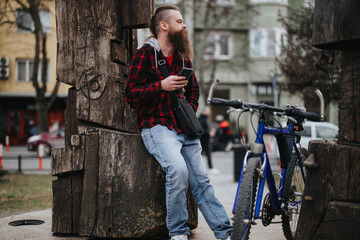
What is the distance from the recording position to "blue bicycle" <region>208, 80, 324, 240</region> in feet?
9.34

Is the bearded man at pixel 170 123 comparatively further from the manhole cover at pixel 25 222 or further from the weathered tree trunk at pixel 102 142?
the manhole cover at pixel 25 222

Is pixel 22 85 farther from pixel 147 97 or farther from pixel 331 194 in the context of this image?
pixel 331 194

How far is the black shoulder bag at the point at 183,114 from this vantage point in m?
3.33

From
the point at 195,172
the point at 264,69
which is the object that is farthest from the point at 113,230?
the point at 264,69

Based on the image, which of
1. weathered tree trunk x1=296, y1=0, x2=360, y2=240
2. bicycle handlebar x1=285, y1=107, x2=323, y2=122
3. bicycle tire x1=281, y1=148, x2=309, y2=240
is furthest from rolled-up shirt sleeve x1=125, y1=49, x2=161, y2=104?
bicycle tire x1=281, y1=148, x2=309, y2=240

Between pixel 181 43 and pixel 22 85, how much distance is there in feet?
84.8

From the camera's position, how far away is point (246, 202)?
2.79 m

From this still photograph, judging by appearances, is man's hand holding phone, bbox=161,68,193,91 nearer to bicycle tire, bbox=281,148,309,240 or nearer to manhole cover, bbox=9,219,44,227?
bicycle tire, bbox=281,148,309,240

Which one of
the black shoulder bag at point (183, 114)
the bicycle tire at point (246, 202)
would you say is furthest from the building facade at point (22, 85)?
the bicycle tire at point (246, 202)

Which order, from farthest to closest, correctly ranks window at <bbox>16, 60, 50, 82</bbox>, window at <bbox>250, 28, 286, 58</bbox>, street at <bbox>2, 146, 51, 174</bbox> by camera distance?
window at <bbox>16, 60, 50, 82</bbox> → window at <bbox>250, 28, 286, 58</bbox> → street at <bbox>2, 146, 51, 174</bbox>

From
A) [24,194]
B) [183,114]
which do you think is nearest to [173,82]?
[183,114]

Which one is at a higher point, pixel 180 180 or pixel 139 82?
pixel 139 82

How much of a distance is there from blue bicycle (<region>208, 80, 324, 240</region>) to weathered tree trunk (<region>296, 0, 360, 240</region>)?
36 centimetres

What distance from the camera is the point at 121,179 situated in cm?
358
